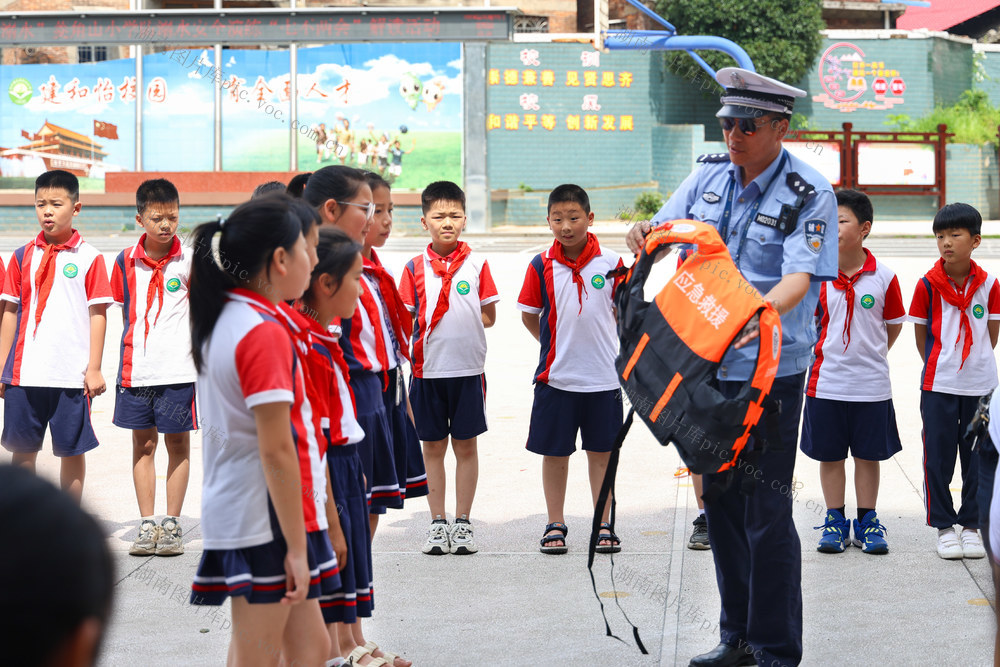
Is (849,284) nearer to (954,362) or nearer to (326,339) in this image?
(954,362)

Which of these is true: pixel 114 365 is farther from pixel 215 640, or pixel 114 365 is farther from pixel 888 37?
pixel 888 37

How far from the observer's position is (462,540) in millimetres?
4836

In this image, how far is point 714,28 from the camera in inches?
1124

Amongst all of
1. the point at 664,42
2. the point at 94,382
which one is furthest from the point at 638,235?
the point at 664,42

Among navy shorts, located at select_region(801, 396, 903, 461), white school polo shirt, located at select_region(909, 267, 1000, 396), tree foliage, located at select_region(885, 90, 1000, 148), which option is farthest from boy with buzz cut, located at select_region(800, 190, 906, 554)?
tree foliage, located at select_region(885, 90, 1000, 148)

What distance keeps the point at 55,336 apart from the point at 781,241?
3.28 meters

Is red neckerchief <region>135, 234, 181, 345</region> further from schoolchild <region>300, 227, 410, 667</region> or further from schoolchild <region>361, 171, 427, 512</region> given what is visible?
schoolchild <region>300, 227, 410, 667</region>

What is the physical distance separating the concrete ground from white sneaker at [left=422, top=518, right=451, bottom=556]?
0.32 ft

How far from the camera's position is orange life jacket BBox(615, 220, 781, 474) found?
3.09m

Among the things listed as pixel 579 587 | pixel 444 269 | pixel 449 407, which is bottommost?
pixel 579 587

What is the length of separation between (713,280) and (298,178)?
1795 mm

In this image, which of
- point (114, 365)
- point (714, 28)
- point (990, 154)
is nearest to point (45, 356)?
point (114, 365)

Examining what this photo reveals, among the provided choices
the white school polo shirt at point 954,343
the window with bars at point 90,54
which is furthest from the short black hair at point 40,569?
the window with bars at point 90,54

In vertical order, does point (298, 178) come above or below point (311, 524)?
above
